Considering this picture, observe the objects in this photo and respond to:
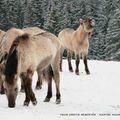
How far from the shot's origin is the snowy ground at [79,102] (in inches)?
355

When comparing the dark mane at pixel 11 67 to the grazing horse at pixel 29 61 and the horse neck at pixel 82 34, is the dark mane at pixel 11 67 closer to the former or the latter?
the grazing horse at pixel 29 61

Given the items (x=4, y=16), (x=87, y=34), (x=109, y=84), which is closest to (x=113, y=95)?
(x=109, y=84)

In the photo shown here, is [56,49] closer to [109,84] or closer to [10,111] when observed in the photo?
[10,111]

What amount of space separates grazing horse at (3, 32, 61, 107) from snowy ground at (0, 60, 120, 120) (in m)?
0.35

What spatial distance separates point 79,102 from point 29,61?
2.18 metres

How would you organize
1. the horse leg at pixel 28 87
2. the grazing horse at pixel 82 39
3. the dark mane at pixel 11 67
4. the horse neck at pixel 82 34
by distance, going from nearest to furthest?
the dark mane at pixel 11 67
the horse leg at pixel 28 87
the grazing horse at pixel 82 39
the horse neck at pixel 82 34

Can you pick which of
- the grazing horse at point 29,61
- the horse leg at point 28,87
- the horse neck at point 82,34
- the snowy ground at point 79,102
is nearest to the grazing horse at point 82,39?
the horse neck at point 82,34

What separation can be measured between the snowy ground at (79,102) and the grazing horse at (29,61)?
1.14 feet

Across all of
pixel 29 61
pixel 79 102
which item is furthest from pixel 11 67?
pixel 79 102

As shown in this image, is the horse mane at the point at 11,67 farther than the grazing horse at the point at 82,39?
No

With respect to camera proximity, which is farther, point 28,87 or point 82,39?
point 82,39

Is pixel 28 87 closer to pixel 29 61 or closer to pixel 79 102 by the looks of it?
pixel 29 61

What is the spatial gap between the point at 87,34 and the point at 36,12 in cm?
7567

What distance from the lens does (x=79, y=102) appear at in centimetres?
1134
